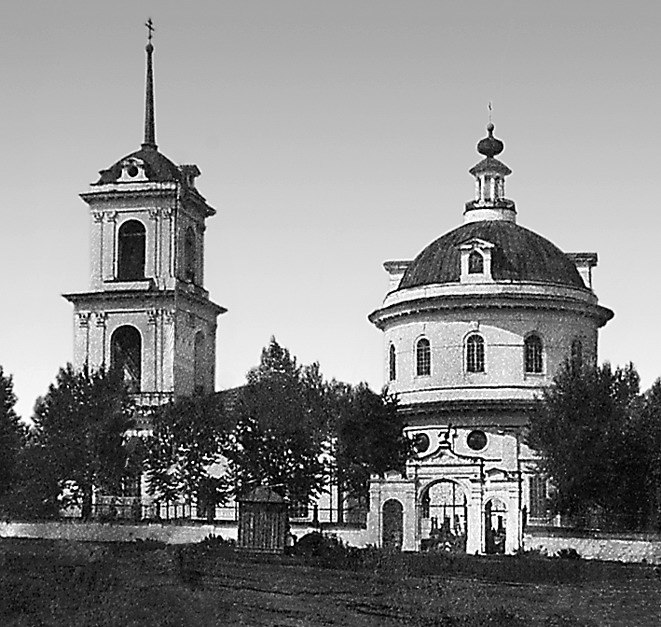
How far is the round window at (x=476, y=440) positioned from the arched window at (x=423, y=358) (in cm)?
395

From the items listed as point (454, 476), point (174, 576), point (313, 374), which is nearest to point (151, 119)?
point (313, 374)

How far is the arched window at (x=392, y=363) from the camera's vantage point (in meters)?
68.1

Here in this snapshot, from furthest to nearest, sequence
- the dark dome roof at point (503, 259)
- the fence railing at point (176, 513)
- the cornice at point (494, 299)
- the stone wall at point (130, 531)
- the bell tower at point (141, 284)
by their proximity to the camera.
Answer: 1. the bell tower at point (141, 284)
2. the dark dome roof at point (503, 259)
3. the cornice at point (494, 299)
4. the fence railing at point (176, 513)
5. the stone wall at point (130, 531)

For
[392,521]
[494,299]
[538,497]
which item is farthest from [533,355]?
[392,521]

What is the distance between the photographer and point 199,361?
73.6 meters

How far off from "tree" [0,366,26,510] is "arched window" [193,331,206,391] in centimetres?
833

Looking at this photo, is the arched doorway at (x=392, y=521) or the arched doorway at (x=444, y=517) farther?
the arched doorway at (x=392, y=521)

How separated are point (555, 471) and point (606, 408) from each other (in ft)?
11.4

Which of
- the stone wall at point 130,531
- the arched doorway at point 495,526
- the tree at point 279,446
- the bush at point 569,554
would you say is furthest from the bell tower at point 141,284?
the bush at point 569,554

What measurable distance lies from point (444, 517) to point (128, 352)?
21.9m

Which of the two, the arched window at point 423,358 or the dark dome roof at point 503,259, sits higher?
the dark dome roof at point 503,259

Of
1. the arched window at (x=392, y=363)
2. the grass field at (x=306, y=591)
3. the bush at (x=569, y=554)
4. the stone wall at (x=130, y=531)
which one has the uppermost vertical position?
the arched window at (x=392, y=363)

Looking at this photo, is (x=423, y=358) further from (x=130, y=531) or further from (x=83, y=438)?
(x=130, y=531)

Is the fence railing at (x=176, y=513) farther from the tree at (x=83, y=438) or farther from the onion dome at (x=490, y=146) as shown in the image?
the onion dome at (x=490, y=146)
